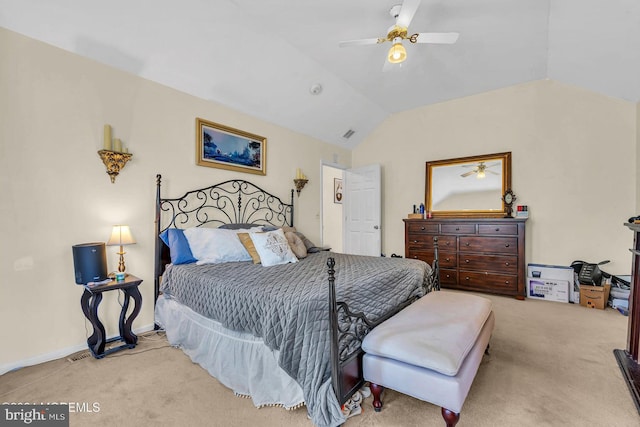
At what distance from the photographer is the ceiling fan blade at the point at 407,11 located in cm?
197

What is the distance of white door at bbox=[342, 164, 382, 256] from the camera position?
5137 millimetres

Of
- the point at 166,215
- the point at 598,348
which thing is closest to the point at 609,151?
the point at 598,348

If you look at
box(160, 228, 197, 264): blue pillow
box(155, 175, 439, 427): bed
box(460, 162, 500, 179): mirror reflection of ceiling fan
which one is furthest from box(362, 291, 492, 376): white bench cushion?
box(460, 162, 500, 179): mirror reflection of ceiling fan

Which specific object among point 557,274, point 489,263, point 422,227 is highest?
point 422,227

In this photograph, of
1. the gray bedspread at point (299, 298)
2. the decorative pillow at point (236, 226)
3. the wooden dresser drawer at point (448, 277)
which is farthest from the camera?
the wooden dresser drawer at point (448, 277)

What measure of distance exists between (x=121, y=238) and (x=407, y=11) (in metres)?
2.98

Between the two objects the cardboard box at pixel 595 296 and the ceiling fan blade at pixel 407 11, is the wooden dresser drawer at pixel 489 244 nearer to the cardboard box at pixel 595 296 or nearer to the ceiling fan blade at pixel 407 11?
the cardboard box at pixel 595 296

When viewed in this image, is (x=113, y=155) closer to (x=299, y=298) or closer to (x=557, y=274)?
(x=299, y=298)

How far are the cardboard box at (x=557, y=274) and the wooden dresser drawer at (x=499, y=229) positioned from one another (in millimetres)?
674

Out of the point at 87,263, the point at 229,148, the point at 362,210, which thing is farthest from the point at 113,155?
the point at 362,210

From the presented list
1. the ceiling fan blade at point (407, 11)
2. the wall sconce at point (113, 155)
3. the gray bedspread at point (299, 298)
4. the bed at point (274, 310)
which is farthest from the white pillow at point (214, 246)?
the ceiling fan blade at point (407, 11)

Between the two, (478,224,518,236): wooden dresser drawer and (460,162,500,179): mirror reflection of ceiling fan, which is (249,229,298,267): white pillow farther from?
(460,162,500,179): mirror reflection of ceiling fan

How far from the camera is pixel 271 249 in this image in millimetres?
2785

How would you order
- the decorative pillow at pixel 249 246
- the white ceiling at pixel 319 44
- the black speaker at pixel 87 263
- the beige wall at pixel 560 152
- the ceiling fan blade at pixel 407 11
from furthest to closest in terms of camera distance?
1. the beige wall at pixel 560 152
2. the decorative pillow at pixel 249 246
3. the white ceiling at pixel 319 44
4. the black speaker at pixel 87 263
5. the ceiling fan blade at pixel 407 11
